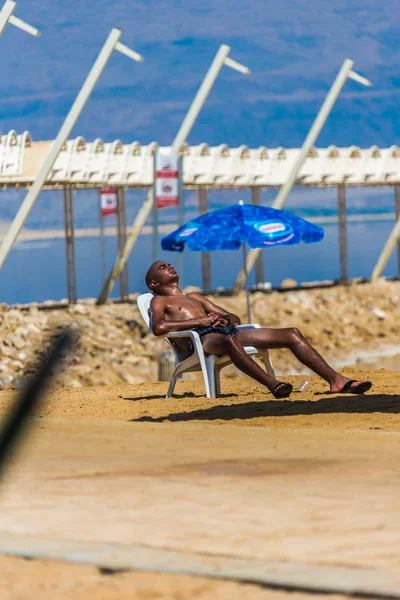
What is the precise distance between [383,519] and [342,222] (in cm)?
2563

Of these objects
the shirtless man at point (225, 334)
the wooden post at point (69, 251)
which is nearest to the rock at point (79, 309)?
the wooden post at point (69, 251)

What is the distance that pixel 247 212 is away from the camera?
1438 cm

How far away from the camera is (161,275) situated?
11117 mm

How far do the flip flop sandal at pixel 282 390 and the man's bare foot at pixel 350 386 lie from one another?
0.45 meters

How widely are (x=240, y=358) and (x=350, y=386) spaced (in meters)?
0.87

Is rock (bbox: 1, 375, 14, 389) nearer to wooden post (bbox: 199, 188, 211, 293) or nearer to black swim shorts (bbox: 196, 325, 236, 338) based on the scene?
black swim shorts (bbox: 196, 325, 236, 338)

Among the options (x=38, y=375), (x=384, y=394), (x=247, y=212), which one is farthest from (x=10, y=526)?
(x=247, y=212)

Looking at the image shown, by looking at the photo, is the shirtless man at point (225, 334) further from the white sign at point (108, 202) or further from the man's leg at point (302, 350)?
the white sign at point (108, 202)

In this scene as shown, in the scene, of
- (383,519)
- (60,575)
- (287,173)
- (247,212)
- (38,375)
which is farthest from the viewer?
(287,173)

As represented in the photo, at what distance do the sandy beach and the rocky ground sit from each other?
21.7 feet

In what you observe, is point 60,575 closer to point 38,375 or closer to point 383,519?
point 383,519

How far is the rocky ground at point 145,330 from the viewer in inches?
776

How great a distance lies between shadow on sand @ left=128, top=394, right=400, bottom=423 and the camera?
980 centimetres

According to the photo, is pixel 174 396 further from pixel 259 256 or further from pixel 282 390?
pixel 259 256
